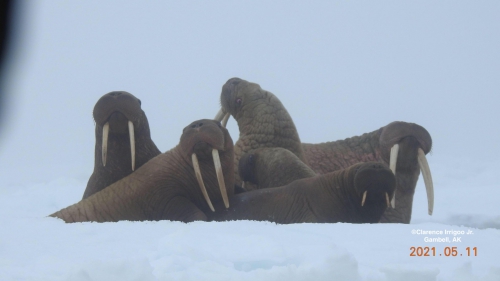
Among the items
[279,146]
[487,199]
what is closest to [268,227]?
[279,146]

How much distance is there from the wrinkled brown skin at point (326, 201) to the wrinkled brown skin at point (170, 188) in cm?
23

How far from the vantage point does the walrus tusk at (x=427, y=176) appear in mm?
5484

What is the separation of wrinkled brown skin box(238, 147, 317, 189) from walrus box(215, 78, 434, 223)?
0.97 ft

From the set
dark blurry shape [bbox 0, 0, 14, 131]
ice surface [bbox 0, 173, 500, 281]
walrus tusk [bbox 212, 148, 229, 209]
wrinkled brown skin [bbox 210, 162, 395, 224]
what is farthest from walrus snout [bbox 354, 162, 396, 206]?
dark blurry shape [bbox 0, 0, 14, 131]

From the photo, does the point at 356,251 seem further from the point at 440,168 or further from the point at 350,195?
the point at 440,168

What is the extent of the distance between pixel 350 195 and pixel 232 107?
98.1 inches

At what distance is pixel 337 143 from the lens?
7.76 meters

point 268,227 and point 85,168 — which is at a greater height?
point 85,168

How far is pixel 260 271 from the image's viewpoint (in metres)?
2.80

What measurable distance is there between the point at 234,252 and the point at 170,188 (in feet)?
6.95

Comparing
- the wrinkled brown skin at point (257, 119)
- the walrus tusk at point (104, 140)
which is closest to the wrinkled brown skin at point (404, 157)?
the wrinkled brown skin at point (257, 119)

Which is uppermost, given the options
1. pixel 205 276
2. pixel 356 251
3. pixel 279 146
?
pixel 279 146

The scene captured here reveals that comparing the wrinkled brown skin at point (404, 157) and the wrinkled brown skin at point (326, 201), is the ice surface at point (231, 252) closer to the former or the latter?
the wrinkled brown skin at point (326, 201)

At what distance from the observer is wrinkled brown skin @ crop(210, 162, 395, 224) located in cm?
489
